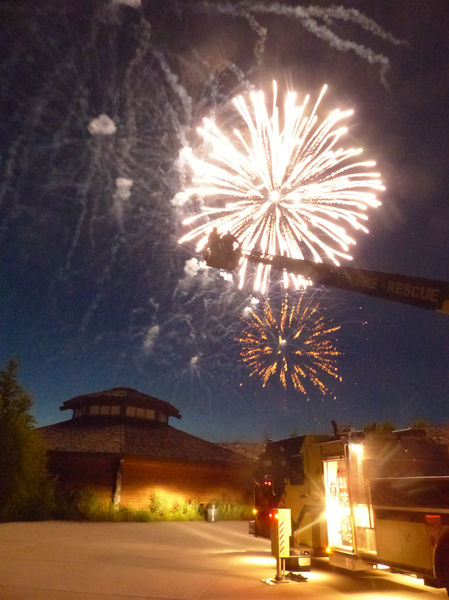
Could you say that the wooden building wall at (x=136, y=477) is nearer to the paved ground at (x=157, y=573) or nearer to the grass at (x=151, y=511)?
the grass at (x=151, y=511)

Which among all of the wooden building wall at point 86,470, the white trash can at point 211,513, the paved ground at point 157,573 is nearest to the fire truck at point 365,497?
the paved ground at point 157,573

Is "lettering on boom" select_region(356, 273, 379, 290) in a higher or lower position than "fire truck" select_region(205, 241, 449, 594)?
higher

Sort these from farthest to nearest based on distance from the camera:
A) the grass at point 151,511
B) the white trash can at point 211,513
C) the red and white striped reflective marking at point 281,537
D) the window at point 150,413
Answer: the window at point 150,413 → the white trash can at point 211,513 → the grass at point 151,511 → the red and white striped reflective marking at point 281,537

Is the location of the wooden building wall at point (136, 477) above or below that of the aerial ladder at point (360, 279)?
below

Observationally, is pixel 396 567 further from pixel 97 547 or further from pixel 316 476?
pixel 97 547

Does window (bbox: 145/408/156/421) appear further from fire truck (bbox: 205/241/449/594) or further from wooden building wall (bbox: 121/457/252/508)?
fire truck (bbox: 205/241/449/594)

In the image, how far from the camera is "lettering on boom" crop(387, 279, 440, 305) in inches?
330

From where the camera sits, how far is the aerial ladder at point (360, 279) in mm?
8422

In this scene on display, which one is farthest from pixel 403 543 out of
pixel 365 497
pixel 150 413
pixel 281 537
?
pixel 150 413

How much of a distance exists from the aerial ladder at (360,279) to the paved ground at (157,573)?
4.95 metres

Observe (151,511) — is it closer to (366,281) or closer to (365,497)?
(365,497)

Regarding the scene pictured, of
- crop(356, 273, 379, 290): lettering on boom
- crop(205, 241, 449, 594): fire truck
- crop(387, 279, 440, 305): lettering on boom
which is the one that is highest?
crop(356, 273, 379, 290): lettering on boom

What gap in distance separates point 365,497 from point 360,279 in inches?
167

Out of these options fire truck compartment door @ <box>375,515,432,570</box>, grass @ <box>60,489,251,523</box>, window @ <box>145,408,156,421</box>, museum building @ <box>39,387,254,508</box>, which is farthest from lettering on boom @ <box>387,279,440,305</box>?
window @ <box>145,408,156,421</box>
